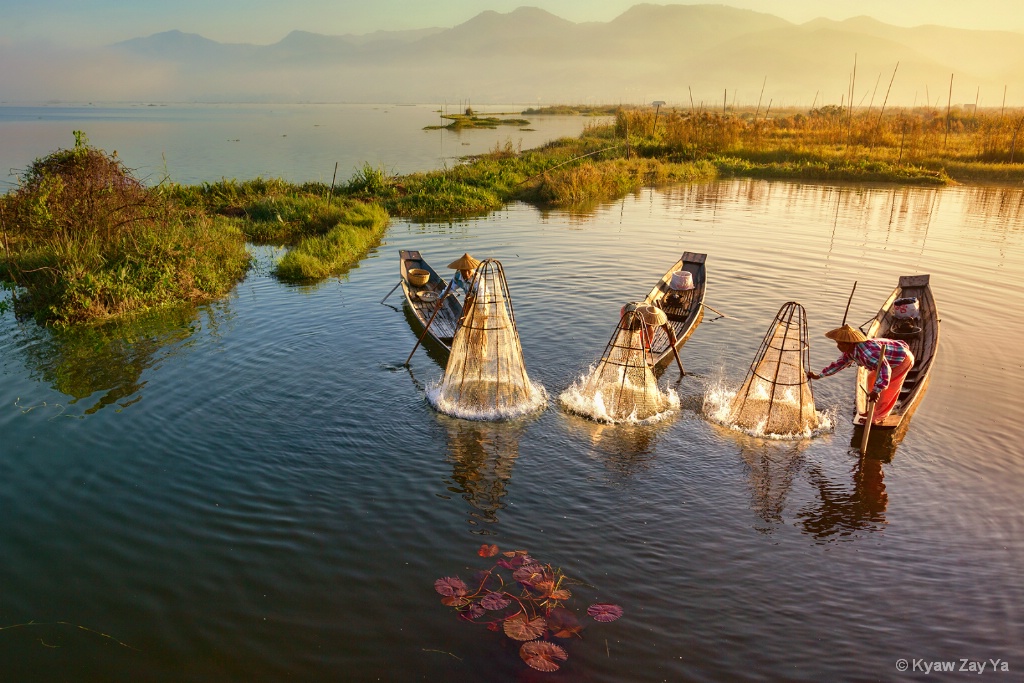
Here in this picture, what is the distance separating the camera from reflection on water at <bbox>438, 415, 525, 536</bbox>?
745 cm

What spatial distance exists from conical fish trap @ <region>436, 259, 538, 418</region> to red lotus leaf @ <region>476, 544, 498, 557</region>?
2.90m

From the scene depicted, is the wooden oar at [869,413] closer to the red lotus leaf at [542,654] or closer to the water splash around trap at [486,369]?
the water splash around trap at [486,369]

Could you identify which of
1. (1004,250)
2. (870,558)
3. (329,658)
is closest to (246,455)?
(329,658)

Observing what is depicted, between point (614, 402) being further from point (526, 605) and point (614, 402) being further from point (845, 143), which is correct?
point (845, 143)

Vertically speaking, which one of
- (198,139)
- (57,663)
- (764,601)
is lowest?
(57,663)

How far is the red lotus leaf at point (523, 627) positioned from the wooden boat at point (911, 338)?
18.1 feet

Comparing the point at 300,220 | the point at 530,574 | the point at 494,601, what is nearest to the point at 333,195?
the point at 300,220

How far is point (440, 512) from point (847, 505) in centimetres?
492

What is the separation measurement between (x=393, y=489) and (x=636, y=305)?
436 centimetres

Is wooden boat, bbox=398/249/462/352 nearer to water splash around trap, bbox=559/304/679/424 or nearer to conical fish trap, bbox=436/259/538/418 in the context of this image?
conical fish trap, bbox=436/259/538/418

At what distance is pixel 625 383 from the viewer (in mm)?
9930

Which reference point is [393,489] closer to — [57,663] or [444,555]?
[444,555]

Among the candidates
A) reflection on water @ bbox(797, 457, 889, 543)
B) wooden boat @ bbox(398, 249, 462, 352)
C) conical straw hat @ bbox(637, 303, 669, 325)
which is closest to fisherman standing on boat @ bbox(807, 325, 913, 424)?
reflection on water @ bbox(797, 457, 889, 543)

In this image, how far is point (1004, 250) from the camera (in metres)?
18.6
